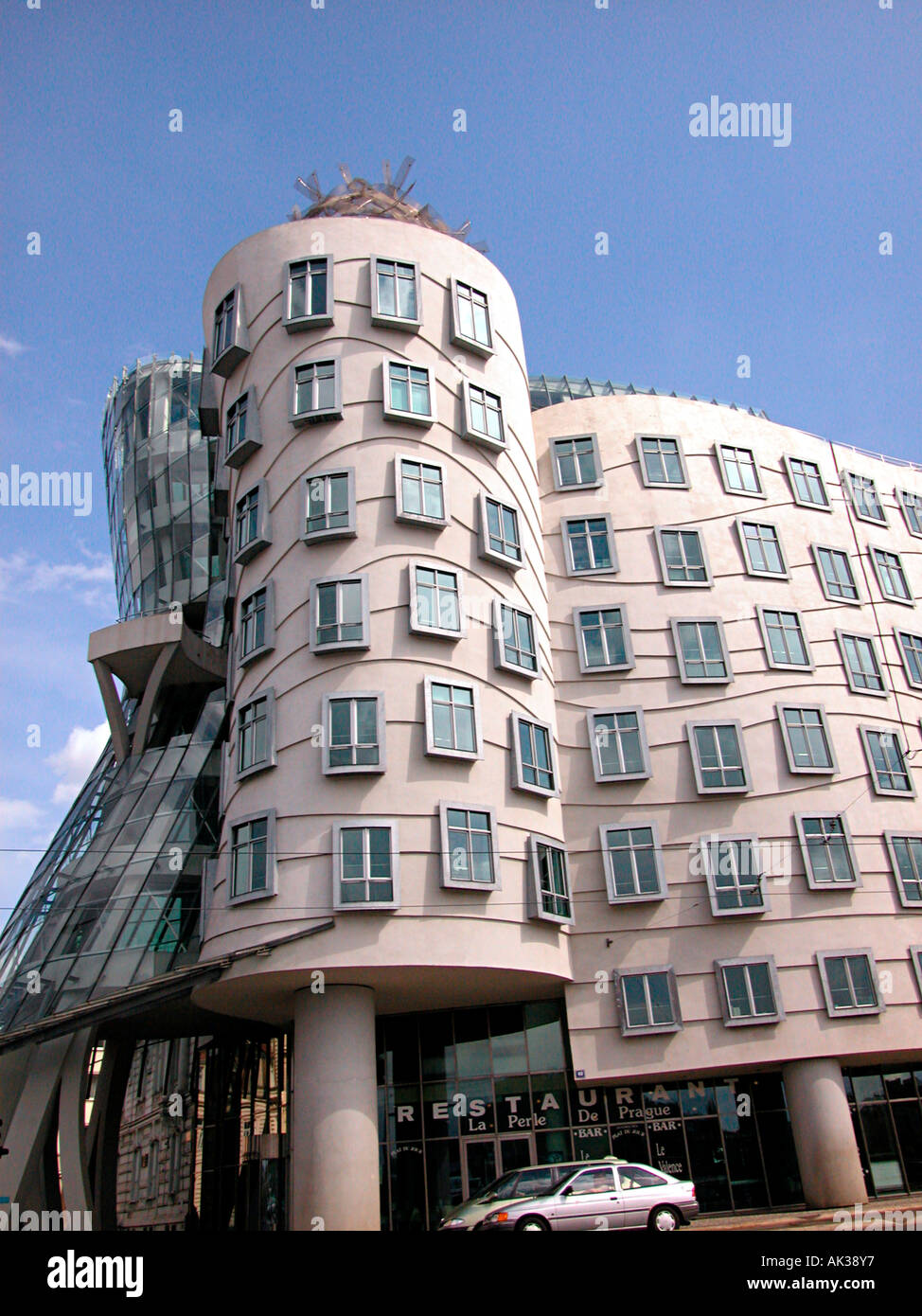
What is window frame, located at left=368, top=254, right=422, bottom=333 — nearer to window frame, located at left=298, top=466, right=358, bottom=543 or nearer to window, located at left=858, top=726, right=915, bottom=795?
window frame, located at left=298, top=466, right=358, bottom=543

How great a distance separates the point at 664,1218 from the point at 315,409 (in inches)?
917

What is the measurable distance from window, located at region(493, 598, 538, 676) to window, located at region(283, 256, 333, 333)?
10.8m

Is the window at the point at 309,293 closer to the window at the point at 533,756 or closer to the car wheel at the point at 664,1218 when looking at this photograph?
the window at the point at 533,756

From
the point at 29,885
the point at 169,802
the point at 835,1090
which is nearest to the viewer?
the point at 835,1090

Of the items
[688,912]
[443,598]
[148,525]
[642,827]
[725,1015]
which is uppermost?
[148,525]

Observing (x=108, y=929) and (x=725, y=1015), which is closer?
(x=725, y=1015)

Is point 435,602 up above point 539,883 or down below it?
above

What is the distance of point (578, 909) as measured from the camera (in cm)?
3059

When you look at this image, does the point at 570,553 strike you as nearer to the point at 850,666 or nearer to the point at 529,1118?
the point at 850,666

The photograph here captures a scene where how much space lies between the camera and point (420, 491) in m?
30.3

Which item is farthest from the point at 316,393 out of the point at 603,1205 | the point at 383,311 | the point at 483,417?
the point at 603,1205
